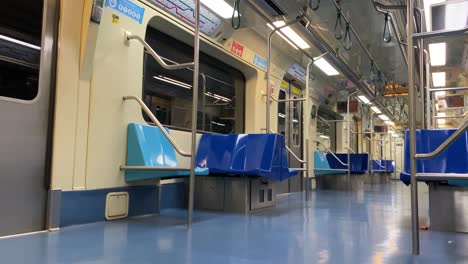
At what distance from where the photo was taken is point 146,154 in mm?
3387

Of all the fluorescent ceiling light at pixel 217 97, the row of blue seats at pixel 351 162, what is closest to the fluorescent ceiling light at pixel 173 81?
the fluorescent ceiling light at pixel 217 97

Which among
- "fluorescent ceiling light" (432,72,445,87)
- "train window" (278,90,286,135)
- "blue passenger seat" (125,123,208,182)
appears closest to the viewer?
"blue passenger seat" (125,123,208,182)

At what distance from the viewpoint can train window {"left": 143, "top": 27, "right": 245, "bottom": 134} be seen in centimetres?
429

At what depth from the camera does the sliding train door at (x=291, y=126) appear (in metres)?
7.38

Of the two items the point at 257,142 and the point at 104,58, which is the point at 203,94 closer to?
the point at 257,142

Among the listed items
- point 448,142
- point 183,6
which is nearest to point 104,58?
point 183,6

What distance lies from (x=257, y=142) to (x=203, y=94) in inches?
59.7

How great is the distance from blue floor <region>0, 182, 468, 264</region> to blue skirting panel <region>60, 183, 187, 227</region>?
0.11 meters

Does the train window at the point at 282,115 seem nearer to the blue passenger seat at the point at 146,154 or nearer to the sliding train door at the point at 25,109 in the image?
the blue passenger seat at the point at 146,154

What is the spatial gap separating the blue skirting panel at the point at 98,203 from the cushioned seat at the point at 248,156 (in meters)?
0.61

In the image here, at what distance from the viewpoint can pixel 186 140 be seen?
4527 mm

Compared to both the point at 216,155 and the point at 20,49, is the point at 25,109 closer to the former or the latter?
the point at 20,49

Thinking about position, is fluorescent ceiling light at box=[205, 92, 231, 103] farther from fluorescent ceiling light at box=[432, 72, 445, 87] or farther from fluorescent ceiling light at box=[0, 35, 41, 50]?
fluorescent ceiling light at box=[432, 72, 445, 87]

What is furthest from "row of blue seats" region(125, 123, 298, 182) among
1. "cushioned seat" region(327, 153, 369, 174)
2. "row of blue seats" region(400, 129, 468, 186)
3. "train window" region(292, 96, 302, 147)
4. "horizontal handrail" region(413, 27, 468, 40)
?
"cushioned seat" region(327, 153, 369, 174)
